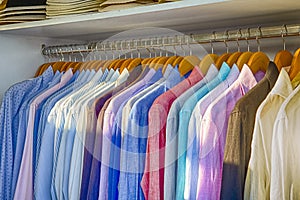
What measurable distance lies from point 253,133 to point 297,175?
0.12 m

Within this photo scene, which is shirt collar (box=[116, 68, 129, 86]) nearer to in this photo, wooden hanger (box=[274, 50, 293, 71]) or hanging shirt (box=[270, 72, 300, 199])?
wooden hanger (box=[274, 50, 293, 71])

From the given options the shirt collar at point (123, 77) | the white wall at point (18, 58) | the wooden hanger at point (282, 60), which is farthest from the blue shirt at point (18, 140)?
the wooden hanger at point (282, 60)

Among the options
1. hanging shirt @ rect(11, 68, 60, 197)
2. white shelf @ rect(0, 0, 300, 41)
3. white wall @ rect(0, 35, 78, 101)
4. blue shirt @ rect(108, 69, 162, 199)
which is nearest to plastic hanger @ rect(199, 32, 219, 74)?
white shelf @ rect(0, 0, 300, 41)

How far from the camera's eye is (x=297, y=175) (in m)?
0.94

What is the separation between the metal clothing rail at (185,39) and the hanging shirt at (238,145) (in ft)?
0.66

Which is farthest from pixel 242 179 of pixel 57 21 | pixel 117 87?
pixel 57 21

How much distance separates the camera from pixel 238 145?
99 cm

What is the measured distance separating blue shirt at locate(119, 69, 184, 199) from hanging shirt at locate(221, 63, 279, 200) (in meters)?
0.25

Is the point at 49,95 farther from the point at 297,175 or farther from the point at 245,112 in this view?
the point at 297,175

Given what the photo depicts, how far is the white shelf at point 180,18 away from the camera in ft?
3.59

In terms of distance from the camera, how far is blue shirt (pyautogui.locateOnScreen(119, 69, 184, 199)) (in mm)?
1178

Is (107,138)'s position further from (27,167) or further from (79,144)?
(27,167)

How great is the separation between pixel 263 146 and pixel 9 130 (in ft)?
2.81

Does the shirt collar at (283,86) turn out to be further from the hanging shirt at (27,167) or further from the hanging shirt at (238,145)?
the hanging shirt at (27,167)
